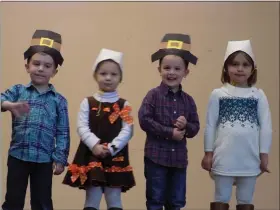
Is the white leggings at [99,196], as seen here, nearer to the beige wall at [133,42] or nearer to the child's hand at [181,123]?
the child's hand at [181,123]

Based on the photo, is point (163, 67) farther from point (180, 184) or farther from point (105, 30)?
point (105, 30)

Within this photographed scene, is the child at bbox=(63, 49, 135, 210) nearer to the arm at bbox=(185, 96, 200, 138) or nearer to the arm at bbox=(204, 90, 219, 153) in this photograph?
the arm at bbox=(185, 96, 200, 138)

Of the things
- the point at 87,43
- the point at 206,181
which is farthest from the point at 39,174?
the point at 206,181

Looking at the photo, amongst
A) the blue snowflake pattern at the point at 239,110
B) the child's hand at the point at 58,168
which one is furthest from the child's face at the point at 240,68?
the child's hand at the point at 58,168

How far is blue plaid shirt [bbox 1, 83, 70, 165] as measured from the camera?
8.71 feet

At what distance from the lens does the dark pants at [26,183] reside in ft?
8.71

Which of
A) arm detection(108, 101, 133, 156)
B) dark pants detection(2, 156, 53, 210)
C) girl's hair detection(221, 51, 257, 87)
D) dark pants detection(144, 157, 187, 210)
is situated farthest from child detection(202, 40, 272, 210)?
dark pants detection(2, 156, 53, 210)

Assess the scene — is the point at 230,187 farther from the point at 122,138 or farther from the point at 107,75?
the point at 107,75

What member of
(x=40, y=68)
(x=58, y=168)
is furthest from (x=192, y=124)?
(x=40, y=68)

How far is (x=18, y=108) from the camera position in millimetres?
2545

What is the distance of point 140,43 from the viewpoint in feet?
12.8

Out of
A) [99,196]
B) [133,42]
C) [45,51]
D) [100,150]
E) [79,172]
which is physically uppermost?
[133,42]

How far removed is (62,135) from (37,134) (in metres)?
0.15

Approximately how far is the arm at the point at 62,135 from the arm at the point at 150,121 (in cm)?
43
